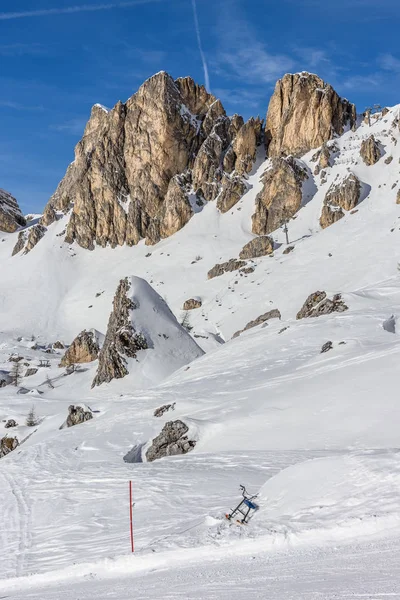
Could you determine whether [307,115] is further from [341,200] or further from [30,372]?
[30,372]

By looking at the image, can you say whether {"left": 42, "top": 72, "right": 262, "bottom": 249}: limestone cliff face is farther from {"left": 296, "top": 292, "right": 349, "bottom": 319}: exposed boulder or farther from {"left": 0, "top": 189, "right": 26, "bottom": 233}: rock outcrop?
{"left": 296, "top": 292, "right": 349, "bottom": 319}: exposed boulder

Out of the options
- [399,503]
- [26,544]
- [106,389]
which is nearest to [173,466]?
[26,544]

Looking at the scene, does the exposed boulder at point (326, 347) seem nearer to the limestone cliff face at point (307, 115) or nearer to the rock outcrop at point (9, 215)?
the limestone cliff face at point (307, 115)

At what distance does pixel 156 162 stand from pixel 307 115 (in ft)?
Answer: 104

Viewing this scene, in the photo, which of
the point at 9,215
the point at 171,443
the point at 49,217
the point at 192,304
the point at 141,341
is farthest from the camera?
the point at 9,215

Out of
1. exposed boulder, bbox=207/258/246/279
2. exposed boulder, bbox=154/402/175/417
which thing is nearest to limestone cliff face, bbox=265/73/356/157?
exposed boulder, bbox=207/258/246/279

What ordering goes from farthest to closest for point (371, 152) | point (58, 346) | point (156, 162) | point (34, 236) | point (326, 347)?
point (34, 236)
point (156, 162)
point (371, 152)
point (58, 346)
point (326, 347)

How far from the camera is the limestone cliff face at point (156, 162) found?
91.0m

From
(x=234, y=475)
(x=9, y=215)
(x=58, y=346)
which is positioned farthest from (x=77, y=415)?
(x=9, y=215)

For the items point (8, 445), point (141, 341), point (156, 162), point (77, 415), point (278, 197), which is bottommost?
point (8, 445)

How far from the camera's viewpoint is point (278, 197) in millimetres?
78188

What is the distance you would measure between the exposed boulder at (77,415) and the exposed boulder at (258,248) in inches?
1780

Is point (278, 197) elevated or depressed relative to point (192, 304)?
elevated

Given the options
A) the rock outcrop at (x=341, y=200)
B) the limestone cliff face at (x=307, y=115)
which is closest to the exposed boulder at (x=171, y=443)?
the rock outcrop at (x=341, y=200)
